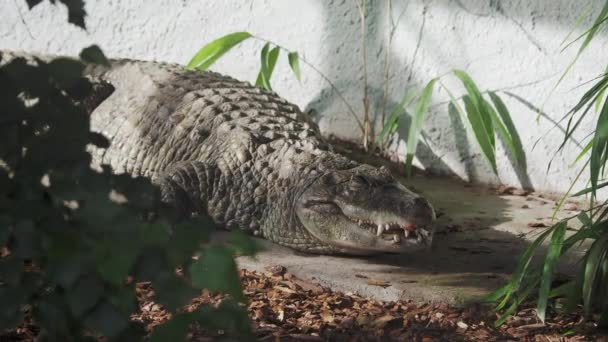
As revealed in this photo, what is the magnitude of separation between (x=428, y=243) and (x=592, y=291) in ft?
2.71

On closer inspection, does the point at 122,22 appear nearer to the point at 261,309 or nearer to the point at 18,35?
the point at 18,35

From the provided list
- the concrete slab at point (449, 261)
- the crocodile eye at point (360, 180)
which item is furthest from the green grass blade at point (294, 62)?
the crocodile eye at point (360, 180)

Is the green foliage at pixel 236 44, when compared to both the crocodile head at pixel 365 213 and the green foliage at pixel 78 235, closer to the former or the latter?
the crocodile head at pixel 365 213

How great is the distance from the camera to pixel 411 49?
16.9 feet

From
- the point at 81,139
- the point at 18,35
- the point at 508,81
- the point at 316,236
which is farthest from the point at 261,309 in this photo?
the point at 18,35

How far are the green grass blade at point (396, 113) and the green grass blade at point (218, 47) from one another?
1.16 m

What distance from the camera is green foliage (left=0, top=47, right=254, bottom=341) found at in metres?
1.24

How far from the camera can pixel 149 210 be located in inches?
64.7

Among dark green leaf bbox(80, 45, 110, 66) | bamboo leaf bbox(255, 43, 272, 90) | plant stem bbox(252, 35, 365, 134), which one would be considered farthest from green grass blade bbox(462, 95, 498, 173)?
dark green leaf bbox(80, 45, 110, 66)

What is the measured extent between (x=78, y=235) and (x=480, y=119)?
12.5ft

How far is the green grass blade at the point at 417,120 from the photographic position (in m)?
4.88

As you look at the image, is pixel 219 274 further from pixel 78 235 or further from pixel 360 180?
pixel 360 180

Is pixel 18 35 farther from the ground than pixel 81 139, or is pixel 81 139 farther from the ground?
pixel 18 35

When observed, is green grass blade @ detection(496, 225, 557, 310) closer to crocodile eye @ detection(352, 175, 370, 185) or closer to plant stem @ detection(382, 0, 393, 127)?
crocodile eye @ detection(352, 175, 370, 185)
